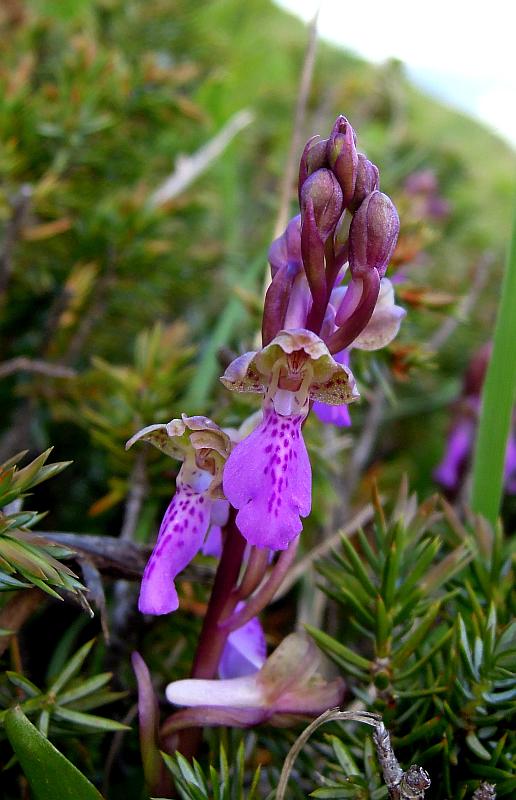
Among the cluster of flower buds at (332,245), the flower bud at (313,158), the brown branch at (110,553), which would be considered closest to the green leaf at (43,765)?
the brown branch at (110,553)

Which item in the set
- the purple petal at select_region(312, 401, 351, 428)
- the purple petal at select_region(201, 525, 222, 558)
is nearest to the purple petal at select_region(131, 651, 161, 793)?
the purple petal at select_region(201, 525, 222, 558)

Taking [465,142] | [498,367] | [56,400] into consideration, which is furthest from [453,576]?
[465,142]

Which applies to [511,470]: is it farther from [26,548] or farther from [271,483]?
[26,548]

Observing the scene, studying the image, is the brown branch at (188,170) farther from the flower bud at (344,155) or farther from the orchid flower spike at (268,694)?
the orchid flower spike at (268,694)

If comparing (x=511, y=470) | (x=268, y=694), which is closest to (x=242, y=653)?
(x=268, y=694)

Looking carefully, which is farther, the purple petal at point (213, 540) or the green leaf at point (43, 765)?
the purple petal at point (213, 540)
